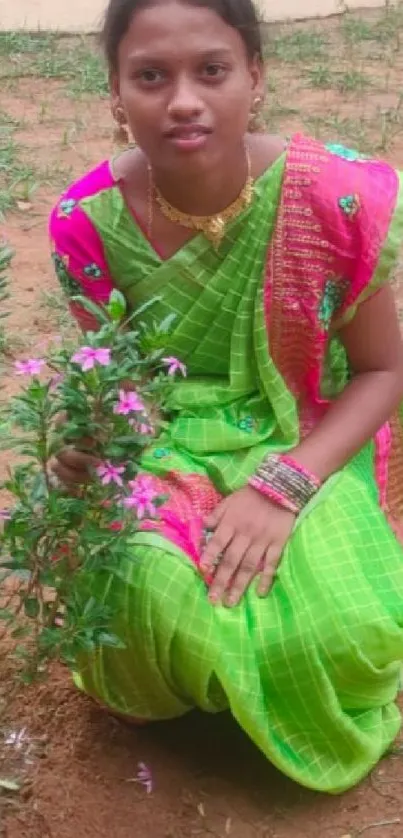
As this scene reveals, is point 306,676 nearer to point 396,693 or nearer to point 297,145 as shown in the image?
point 396,693

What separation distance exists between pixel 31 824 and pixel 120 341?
95 centimetres

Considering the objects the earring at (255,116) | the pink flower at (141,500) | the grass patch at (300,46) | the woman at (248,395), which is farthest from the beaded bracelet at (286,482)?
the grass patch at (300,46)

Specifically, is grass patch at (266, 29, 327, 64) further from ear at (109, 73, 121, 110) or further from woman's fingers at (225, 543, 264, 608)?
woman's fingers at (225, 543, 264, 608)

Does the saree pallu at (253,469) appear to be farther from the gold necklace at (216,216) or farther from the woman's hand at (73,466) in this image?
the woman's hand at (73,466)

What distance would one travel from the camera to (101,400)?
1894 millimetres

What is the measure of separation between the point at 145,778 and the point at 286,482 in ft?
1.93

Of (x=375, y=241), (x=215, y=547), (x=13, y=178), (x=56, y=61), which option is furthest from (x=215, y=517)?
(x=56, y=61)

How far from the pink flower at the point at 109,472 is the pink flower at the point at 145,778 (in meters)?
0.73

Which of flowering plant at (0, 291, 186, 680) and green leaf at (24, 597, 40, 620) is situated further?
green leaf at (24, 597, 40, 620)

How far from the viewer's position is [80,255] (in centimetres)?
251

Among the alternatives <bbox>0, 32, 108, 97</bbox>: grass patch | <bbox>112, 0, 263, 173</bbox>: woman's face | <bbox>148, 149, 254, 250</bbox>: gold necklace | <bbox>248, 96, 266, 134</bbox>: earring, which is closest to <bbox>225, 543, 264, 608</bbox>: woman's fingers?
<bbox>148, 149, 254, 250</bbox>: gold necklace

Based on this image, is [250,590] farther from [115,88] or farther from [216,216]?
[115,88]

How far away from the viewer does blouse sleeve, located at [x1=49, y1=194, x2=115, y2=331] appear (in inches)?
98.0

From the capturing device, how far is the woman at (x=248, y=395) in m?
2.28
